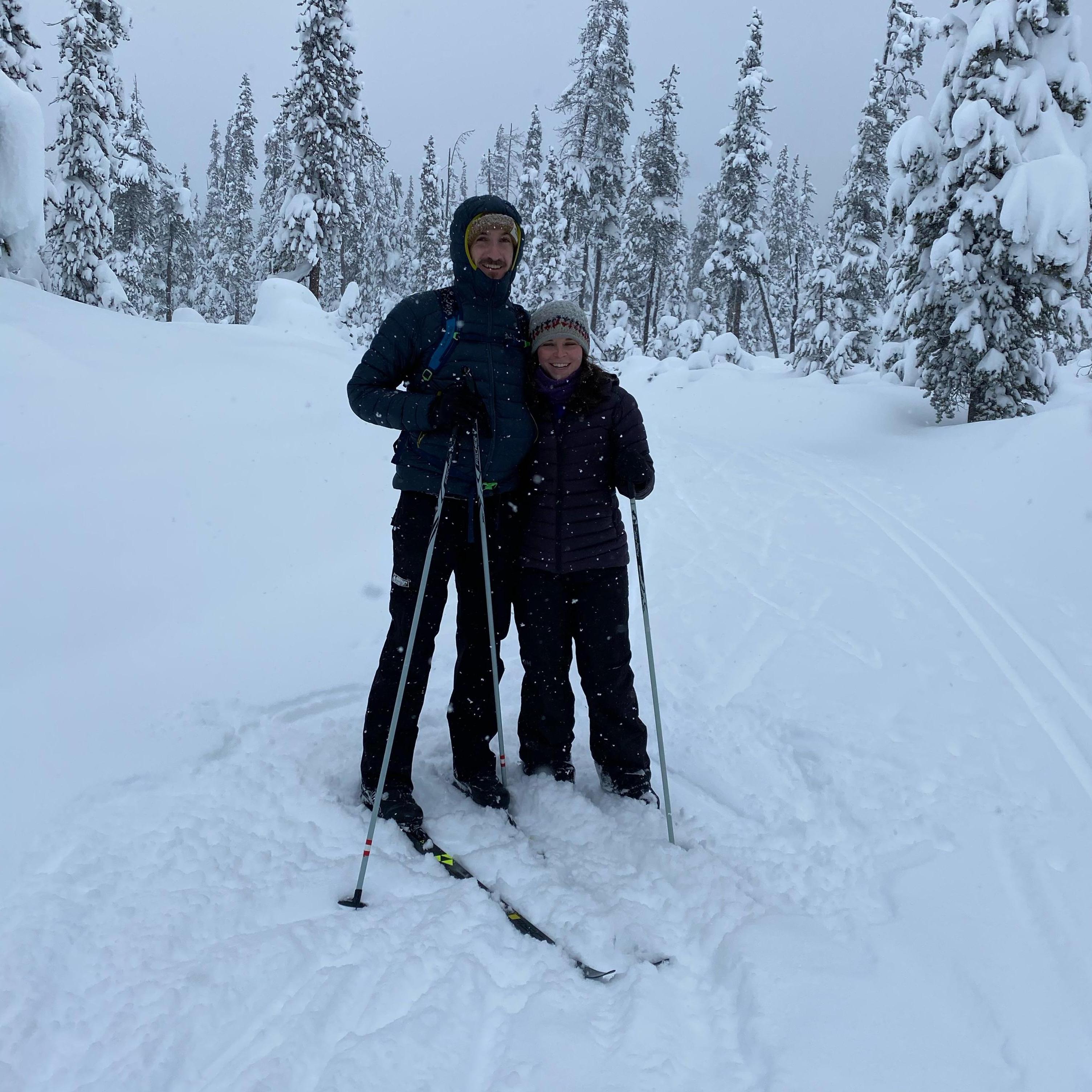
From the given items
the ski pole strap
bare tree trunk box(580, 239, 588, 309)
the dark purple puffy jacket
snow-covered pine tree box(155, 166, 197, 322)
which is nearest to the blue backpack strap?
the ski pole strap

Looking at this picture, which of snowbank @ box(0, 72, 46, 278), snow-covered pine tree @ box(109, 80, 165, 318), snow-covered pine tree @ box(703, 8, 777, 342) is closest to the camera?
snowbank @ box(0, 72, 46, 278)

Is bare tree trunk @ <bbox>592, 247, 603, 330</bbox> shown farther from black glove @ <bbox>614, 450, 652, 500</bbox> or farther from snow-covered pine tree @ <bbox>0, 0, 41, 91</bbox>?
black glove @ <bbox>614, 450, 652, 500</bbox>

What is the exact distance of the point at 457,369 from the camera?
3.56 meters

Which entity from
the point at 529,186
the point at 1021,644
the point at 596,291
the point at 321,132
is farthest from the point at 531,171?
the point at 1021,644

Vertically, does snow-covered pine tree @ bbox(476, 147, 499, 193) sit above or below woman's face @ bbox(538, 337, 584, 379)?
above

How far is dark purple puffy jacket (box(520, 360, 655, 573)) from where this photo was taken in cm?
377

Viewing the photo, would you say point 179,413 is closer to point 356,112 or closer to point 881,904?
point 881,904

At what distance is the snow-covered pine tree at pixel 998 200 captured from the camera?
518 inches

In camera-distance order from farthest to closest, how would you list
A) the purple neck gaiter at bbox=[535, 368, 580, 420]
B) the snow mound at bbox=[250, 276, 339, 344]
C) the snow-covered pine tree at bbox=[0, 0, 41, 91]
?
the snow mound at bbox=[250, 276, 339, 344] → the snow-covered pine tree at bbox=[0, 0, 41, 91] → the purple neck gaiter at bbox=[535, 368, 580, 420]

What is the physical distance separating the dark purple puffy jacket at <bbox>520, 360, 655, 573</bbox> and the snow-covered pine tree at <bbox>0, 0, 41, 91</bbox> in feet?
55.8

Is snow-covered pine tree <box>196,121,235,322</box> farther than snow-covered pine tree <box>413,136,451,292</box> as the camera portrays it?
Yes

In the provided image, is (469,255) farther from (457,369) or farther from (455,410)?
(455,410)

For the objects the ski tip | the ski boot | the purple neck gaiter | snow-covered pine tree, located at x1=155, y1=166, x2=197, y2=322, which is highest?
snow-covered pine tree, located at x1=155, y1=166, x2=197, y2=322

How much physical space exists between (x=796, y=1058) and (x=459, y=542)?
2368mm
